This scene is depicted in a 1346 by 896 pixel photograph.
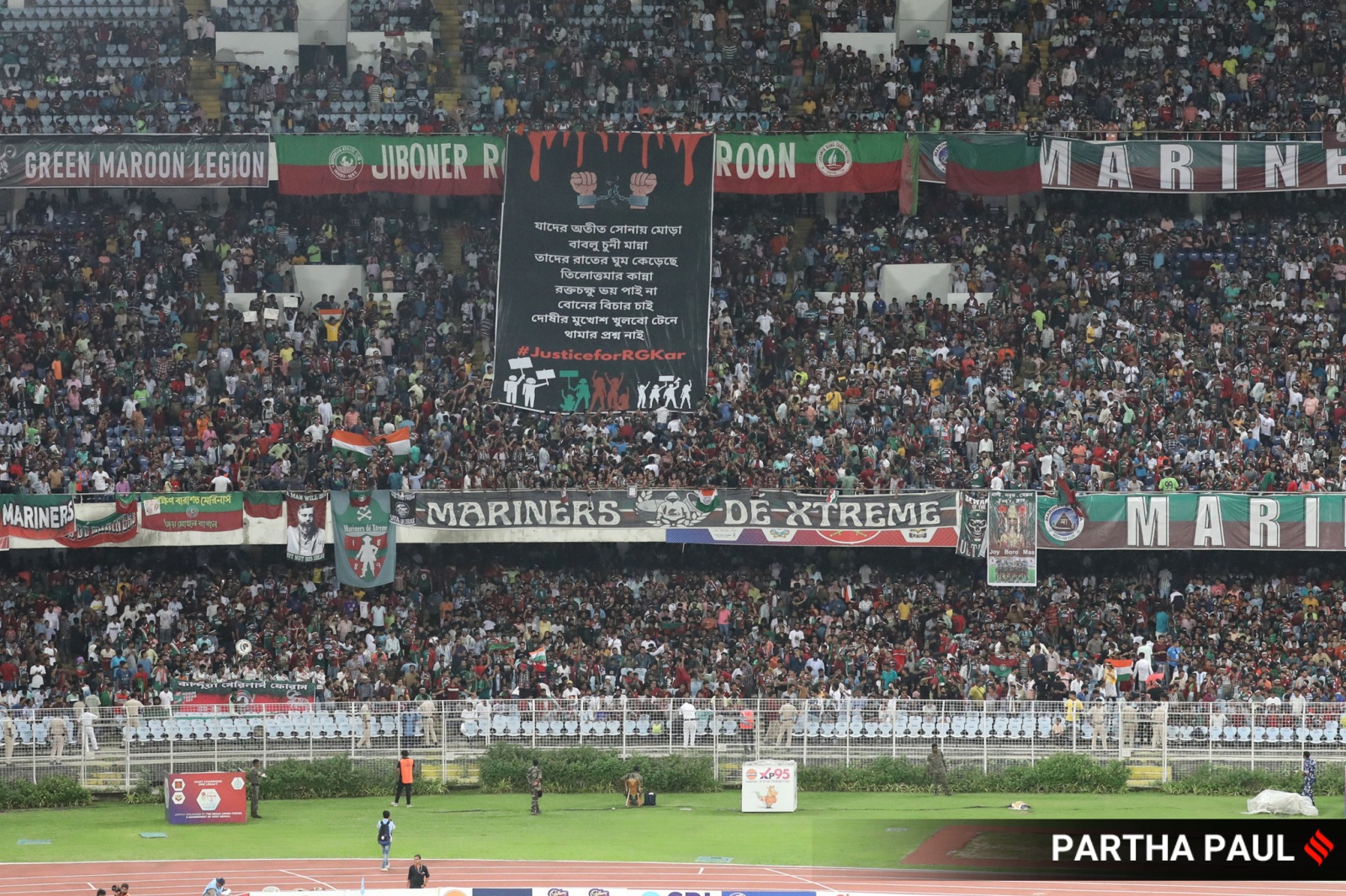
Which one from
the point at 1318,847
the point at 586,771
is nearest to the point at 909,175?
the point at 586,771

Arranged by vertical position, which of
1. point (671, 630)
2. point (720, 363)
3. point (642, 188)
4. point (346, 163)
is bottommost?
point (671, 630)

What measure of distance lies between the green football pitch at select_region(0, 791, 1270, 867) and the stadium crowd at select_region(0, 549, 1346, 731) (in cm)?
343

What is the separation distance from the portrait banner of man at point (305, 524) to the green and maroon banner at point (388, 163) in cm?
955

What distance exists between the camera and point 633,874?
2869 cm

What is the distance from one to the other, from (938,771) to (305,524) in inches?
548

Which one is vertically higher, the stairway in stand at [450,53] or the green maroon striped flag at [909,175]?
the stairway in stand at [450,53]

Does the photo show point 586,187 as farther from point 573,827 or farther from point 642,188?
point 573,827

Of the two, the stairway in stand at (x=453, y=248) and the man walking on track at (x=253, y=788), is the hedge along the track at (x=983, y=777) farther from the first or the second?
the stairway in stand at (x=453, y=248)

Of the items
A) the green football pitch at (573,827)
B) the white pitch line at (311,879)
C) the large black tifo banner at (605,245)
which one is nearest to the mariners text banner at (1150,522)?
the green football pitch at (573,827)

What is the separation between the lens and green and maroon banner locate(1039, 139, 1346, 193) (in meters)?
47.8

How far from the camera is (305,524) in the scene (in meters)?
42.0

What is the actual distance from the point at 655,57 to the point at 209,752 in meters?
22.6

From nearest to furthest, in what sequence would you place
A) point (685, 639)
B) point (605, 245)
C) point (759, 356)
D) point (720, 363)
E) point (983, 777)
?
point (983, 777) → point (685, 639) → point (720, 363) → point (759, 356) → point (605, 245)

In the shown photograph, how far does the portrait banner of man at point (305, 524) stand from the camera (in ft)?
138
